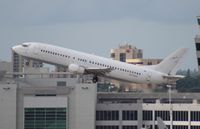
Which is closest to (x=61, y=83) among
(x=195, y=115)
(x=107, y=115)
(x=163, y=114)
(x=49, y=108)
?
(x=107, y=115)

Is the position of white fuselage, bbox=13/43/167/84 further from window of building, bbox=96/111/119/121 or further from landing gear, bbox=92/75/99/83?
window of building, bbox=96/111/119/121

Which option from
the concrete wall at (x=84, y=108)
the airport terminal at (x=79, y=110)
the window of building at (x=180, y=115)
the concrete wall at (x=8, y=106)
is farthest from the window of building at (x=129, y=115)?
the concrete wall at (x=8, y=106)

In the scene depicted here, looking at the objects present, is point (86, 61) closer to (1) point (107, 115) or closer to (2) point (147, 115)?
(1) point (107, 115)

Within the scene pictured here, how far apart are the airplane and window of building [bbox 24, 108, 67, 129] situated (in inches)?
334

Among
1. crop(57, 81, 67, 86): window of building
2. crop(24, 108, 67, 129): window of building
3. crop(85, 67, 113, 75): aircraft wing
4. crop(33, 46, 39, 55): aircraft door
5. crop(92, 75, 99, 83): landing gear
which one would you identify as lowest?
crop(24, 108, 67, 129): window of building

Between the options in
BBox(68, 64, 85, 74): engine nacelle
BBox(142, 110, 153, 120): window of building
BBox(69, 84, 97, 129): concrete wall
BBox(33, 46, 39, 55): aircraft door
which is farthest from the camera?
BBox(33, 46, 39, 55): aircraft door

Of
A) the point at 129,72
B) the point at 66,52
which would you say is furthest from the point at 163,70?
the point at 66,52

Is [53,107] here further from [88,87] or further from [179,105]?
[179,105]

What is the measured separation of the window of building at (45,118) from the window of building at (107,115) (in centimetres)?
662

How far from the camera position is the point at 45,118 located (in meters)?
151

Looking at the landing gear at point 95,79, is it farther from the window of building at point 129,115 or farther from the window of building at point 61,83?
the window of building at point 61,83

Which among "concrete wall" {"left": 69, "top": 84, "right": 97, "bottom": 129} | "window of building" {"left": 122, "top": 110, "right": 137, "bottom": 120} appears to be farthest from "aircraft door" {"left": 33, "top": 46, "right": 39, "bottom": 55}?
"window of building" {"left": 122, "top": 110, "right": 137, "bottom": 120}

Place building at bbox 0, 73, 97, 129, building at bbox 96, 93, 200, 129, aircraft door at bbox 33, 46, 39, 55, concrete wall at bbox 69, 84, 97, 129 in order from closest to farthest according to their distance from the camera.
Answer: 1. concrete wall at bbox 69, 84, 97, 129
2. building at bbox 0, 73, 97, 129
3. building at bbox 96, 93, 200, 129
4. aircraft door at bbox 33, 46, 39, 55

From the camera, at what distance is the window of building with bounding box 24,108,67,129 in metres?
151
